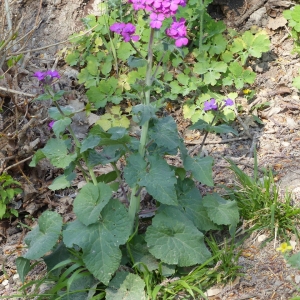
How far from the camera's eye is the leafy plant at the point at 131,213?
2145 mm

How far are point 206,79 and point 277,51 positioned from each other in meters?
0.76

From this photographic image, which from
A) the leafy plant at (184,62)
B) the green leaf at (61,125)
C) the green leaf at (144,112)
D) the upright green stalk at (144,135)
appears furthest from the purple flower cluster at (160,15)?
the leafy plant at (184,62)

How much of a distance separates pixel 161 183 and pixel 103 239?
0.38 m

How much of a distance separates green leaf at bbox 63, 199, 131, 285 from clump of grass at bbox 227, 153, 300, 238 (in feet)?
2.38

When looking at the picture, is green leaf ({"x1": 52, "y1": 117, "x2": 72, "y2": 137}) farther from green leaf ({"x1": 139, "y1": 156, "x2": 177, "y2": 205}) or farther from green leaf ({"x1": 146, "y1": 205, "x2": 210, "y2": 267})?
green leaf ({"x1": 146, "y1": 205, "x2": 210, "y2": 267})

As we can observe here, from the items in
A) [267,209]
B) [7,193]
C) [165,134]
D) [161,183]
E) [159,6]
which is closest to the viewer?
[159,6]

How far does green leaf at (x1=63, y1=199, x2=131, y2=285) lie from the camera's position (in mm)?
2127

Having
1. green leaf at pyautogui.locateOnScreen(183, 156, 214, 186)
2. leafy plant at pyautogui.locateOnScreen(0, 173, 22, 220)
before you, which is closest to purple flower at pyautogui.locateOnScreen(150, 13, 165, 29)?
green leaf at pyautogui.locateOnScreen(183, 156, 214, 186)

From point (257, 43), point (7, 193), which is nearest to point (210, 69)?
point (257, 43)

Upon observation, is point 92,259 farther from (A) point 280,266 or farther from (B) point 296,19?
(B) point 296,19

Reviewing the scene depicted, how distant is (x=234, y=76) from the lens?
3.49 metres

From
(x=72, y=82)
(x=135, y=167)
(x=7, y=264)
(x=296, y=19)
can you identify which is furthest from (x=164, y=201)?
(x=296, y=19)

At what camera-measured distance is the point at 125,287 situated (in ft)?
7.36

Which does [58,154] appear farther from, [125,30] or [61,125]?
[125,30]
